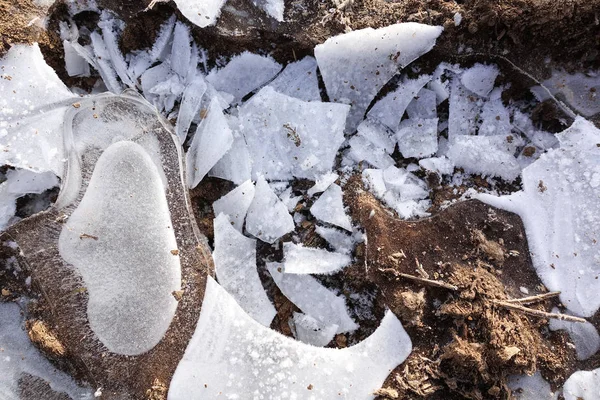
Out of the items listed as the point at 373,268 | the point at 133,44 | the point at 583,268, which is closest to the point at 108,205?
the point at 133,44

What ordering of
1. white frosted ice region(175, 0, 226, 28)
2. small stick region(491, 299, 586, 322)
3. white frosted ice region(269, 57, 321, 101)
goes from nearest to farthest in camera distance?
small stick region(491, 299, 586, 322), white frosted ice region(175, 0, 226, 28), white frosted ice region(269, 57, 321, 101)

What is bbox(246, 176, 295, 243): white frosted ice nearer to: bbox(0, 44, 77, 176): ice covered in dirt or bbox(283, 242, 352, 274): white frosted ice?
bbox(283, 242, 352, 274): white frosted ice

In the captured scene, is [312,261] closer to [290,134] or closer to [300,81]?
[290,134]

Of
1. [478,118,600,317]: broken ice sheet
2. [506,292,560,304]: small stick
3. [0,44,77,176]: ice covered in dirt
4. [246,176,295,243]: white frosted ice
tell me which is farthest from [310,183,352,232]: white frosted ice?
[0,44,77,176]: ice covered in dirt

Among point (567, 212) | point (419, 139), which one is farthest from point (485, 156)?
point (567, 212)

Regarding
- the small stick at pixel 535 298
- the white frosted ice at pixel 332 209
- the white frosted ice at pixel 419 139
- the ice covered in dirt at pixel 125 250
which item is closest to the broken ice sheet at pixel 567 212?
the small stick at pixel 535 298
